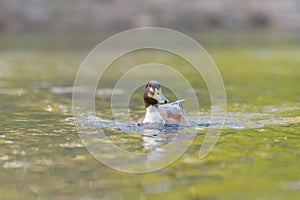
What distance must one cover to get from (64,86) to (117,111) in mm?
5368

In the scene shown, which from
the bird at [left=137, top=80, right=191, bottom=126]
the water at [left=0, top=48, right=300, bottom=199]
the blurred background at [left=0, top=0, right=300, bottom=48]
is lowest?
the water at [left=0, top=48, right=300, bottom=199]

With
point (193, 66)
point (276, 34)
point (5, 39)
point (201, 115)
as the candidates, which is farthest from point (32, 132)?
point (276, 34)

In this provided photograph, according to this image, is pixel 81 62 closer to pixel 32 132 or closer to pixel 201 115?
pixel 201 115

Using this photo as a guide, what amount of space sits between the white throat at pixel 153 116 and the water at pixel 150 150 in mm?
357

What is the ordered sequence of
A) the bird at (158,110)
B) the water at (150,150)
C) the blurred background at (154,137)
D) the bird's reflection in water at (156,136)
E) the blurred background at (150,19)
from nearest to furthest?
the water at (150,150), the blurred background at (154,137), the bird's reflection in water at (156,136), the bird at (158,110), the blurred background at (150,19)

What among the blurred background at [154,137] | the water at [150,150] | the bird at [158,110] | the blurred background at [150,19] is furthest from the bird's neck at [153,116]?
the blurred background at [150,19]

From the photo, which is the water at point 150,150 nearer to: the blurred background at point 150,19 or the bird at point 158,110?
the bird at point 158,110

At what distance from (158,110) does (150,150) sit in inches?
87.1

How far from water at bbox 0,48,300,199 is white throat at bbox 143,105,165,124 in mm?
357

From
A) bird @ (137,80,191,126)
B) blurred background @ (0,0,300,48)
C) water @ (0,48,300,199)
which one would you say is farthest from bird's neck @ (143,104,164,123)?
blurred background @ (0,0,300,48)

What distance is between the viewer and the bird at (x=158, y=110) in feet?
39.8

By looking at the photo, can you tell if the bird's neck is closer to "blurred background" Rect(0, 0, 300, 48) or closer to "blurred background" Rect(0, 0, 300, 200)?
"blurred background" Rect(0, 0, 300, 200)

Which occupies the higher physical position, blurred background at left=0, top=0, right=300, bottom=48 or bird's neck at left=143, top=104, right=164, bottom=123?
blurred background at left=0, top=0, right=300, bottom=48

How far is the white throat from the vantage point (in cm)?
1219
